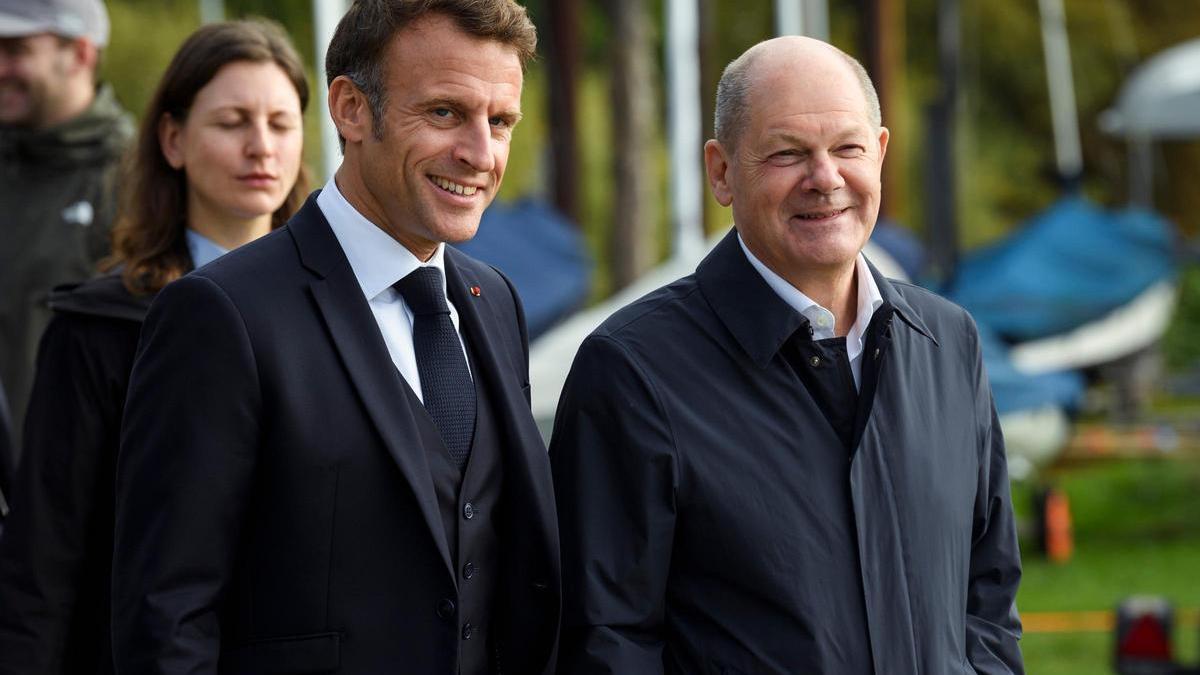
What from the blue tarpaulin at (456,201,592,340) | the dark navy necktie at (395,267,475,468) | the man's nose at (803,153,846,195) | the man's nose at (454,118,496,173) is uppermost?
the man's nose at (454,118,496,173)

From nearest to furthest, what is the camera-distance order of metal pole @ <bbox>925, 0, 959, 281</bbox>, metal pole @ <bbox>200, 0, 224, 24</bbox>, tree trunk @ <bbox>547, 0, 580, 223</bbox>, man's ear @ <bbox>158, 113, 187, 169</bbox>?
man's ear @ <bbox>158, 113, 187, 169</bbox>
metal pole @ <bbox>925, 0, 959, 281</bbox>
metal pole @ <bbox>200, 0, 224, 24</bbox>
tree trunk @ <bbox>547, 0, 580, 223</bbox>

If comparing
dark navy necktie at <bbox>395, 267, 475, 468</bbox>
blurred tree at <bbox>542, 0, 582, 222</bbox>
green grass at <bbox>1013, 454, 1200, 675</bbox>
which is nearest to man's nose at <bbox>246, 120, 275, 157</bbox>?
dark navy necktie at <bbox>395, 267, 475, 468</bbox>

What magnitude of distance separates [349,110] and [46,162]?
200 cm

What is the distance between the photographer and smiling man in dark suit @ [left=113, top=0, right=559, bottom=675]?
9.66ft

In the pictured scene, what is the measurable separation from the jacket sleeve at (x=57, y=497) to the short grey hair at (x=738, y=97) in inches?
46.9

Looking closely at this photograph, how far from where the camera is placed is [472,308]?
3293 mm

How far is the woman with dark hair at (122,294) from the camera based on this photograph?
3580mm

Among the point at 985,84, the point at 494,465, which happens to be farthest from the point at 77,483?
the point at 985,84

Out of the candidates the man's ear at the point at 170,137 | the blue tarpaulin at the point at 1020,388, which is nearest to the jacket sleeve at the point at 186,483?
the man's ear at the point at 170,137

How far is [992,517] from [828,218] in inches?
25.4

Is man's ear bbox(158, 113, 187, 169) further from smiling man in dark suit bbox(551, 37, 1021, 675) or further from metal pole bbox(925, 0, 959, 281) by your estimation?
metal pole bbox(925, 0, 959, 281)

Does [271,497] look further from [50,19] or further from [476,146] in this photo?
[50,19]

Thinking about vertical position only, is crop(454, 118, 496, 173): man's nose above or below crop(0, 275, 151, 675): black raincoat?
above

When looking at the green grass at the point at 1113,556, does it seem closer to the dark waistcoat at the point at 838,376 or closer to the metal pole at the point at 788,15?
the metal pole at the point at 788,15
